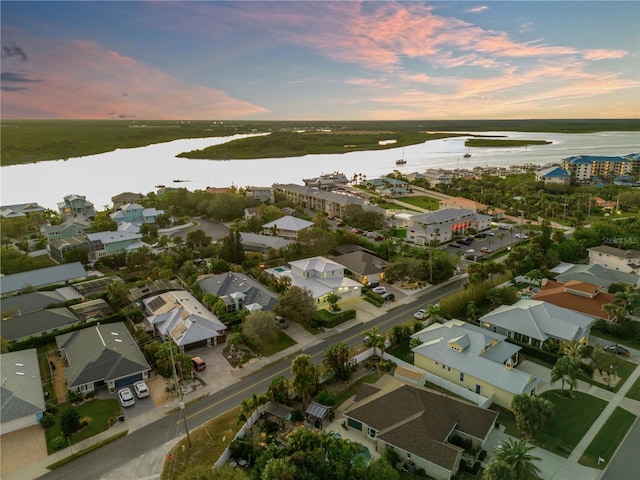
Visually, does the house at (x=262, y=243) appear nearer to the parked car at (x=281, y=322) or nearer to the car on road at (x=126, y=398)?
the parked car at (x=281, y=322)

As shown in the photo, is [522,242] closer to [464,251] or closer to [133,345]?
[464,251]

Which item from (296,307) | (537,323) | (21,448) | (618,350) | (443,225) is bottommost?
(21,448)

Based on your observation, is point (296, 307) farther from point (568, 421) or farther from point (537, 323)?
point (568, 421)

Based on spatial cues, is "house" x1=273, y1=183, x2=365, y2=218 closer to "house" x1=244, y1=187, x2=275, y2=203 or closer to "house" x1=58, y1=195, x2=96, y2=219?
"house" x1=244, y1=187, x2=275, y2=203

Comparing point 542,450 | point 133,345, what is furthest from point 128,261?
point 542,450

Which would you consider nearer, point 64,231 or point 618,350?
point 618,350

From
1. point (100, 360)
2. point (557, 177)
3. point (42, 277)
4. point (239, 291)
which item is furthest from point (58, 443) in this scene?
point (557, 177)
